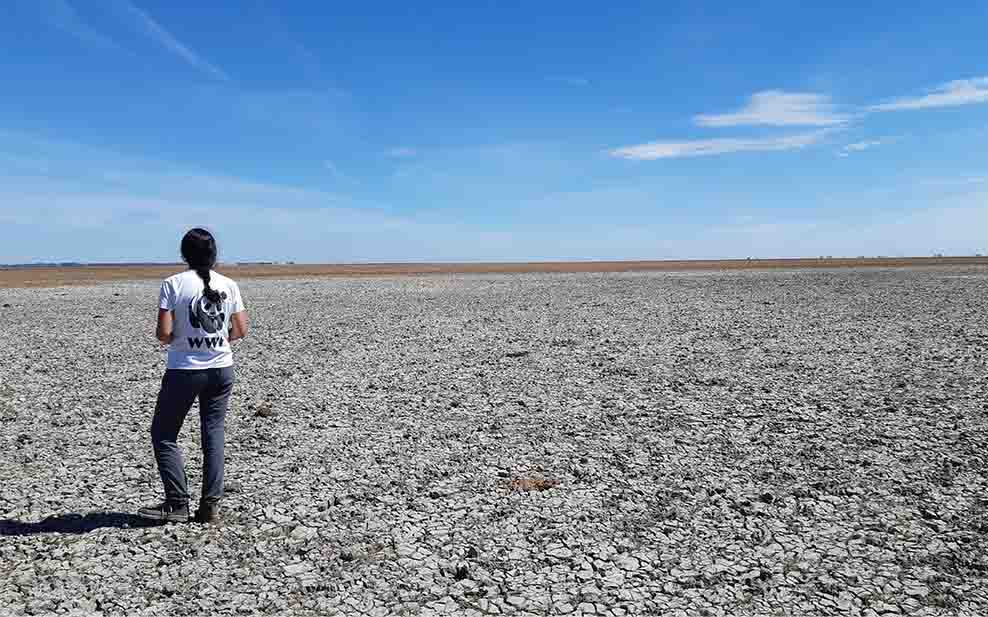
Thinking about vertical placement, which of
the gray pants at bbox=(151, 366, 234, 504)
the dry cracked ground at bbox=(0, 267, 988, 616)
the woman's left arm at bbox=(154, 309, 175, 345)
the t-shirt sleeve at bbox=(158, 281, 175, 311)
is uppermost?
the t-shirt sleeve at bbox=(158, 281, 175, 311)

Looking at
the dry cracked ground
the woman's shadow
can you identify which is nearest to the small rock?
the dry cracked ground

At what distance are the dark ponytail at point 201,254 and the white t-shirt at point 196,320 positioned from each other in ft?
0.15

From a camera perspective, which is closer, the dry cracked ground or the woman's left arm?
the dry cracked ground

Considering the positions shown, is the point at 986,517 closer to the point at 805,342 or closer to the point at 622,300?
the point at 805,342

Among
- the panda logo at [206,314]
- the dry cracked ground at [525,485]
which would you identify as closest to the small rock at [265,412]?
the dry cracked ground at [525,485]

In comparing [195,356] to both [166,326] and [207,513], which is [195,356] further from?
[207,513]

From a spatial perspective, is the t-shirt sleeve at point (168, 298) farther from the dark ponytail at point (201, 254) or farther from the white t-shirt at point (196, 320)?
the dark ponytail at point (201, 254)

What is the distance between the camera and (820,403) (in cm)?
1204

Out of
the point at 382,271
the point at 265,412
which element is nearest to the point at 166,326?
the point at 265,412

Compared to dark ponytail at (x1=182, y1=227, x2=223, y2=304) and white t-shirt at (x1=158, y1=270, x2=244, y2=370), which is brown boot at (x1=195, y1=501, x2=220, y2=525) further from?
dark ponytail at (x1=182, y1=227, x2=223, y2=304)

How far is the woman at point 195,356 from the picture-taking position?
6262 mm

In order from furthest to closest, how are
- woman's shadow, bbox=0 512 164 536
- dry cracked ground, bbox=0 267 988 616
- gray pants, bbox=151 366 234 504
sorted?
1. woman's shadow, bbox=0 512 164 536
2. gray pants, bbox=151 366 234 504
3. dry cracked ground, bbox=0 267 988 616

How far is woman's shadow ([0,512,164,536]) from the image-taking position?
677cm

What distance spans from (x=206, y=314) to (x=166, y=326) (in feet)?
1.17
